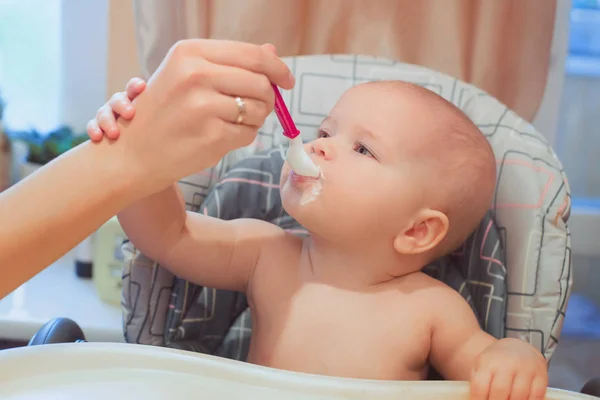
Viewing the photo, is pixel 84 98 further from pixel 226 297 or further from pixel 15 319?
pixel 226 297

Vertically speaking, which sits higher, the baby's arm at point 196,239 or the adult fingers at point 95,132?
the adult fingers at point 95,132

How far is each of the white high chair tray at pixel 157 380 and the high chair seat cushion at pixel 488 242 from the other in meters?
0.29

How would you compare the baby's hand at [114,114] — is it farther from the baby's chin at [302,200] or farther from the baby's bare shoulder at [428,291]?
the baby's bare shoulder at [428,291]

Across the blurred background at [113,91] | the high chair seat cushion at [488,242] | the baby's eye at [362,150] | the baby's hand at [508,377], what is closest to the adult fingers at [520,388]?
the baby's hand at [508,377]

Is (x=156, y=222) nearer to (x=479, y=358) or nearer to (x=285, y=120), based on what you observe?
(x=285, y=120)

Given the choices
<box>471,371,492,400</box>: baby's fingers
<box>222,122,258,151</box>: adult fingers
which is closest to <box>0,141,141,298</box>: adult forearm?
<box>222,122,258,151</box>: adult fingers

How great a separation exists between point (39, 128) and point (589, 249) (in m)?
1.70

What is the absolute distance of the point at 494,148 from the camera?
107cm

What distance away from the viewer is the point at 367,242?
3.13ft

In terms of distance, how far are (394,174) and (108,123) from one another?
1.31ft

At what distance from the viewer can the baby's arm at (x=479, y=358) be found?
750mm

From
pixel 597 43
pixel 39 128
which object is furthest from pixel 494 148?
pixel 39 128

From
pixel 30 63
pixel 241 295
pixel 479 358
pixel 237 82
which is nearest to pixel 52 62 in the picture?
pixel 30 63

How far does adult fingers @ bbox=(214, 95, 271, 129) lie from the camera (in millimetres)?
712
